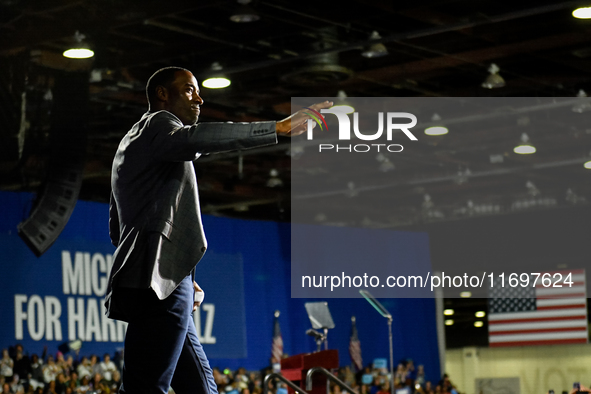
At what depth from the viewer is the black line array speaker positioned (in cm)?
952

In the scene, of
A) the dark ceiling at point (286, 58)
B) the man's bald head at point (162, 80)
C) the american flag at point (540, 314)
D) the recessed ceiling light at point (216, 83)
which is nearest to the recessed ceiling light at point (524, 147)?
the dark ceiling at point (286, 58)

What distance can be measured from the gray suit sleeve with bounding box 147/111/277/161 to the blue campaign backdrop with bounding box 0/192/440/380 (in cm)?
1010

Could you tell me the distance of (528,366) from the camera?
23375 millimetres

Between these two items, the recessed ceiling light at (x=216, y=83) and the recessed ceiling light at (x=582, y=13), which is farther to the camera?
the recessed ceiling light at (x=216, y=83)

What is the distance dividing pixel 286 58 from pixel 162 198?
316 inches

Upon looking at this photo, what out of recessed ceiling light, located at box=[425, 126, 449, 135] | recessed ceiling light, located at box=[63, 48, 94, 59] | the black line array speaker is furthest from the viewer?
recessed ceiling light, located at box=[425, 126, 449, 135]

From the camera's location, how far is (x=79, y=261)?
1460 centimetres

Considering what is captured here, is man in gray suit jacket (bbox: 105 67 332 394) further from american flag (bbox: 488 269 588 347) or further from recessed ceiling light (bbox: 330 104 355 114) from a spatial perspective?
american flag (bbox: 488 269 588 347)

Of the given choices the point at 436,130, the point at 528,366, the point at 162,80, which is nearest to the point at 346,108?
the point at 436,130

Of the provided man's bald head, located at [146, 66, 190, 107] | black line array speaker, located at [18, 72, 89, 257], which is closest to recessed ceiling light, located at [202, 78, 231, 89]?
black line array speaker, located at [18, 72, 89, 257]

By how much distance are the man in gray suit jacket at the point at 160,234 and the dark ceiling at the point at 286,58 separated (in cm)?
666

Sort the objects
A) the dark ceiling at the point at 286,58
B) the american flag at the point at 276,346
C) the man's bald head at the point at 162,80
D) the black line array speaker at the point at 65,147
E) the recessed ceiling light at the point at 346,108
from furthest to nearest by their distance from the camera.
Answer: the american flag at the point at 276,346, the recessed ceiling light at the point at 346,108, the black line array speaker at the point at 65,147, the dark ceiling at the point at 286,58, the man's bald head at the point at 162,80

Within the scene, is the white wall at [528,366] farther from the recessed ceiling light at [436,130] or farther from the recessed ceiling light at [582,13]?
the recessed ceiling light at [582,13]

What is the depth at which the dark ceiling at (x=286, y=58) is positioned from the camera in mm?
8430
